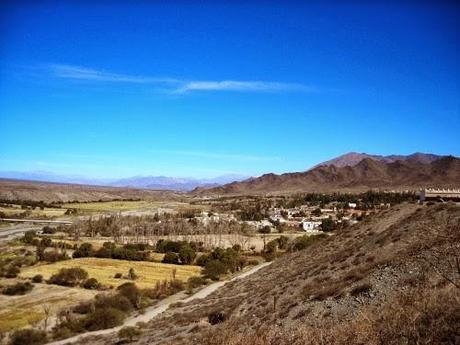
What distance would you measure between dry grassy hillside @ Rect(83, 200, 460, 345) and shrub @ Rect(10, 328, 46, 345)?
482cm

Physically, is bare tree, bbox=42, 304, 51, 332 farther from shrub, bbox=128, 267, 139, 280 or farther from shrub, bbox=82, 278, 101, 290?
shrub, bbox=128, 267, 139, 280

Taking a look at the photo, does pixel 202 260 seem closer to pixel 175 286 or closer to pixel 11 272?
pixel 175 286

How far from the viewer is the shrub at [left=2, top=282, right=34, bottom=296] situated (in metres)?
50.9

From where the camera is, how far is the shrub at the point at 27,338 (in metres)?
32.8

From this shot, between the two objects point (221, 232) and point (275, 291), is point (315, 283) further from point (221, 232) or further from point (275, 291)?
point (221, 232)

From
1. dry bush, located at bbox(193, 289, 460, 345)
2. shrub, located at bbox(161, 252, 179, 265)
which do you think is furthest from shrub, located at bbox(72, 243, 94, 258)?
dry bush, located at bbox(193, 289, 460, 345)

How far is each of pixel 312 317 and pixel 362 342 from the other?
28.3 ft

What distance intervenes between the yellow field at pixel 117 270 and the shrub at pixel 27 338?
22.8 meters

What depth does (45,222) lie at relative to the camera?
128500 millimetres

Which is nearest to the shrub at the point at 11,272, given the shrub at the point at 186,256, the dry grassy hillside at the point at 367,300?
the shrub at the point at 186,256

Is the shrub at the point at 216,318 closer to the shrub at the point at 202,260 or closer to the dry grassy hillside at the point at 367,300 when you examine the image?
the dry grassy hillside at the point at 367,300

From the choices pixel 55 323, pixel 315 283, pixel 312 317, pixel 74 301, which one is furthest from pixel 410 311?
pixel 74 301

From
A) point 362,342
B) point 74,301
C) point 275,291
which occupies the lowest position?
point 74,301

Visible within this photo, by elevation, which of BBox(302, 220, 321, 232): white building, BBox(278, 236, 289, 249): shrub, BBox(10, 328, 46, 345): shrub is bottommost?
BBox(10, 328, 46, 345): shrub
